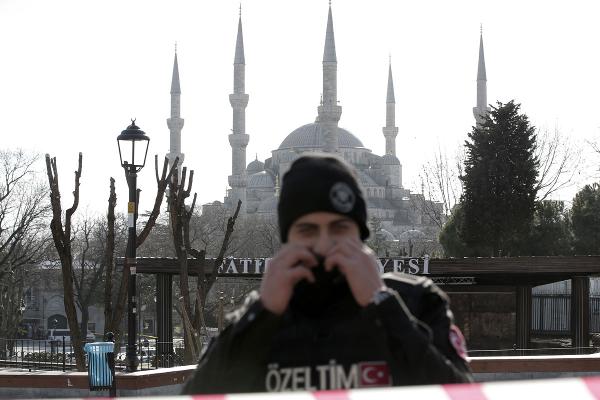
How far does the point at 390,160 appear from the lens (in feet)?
563

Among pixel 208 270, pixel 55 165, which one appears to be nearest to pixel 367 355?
A: pixel 55 165

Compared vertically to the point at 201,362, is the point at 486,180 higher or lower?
higher

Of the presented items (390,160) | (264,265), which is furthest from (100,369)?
(390,160)

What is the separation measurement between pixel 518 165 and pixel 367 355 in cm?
4669

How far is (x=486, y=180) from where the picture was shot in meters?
48.2

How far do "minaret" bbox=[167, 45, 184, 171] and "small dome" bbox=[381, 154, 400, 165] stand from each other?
1355 inches

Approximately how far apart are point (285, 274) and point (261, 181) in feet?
526

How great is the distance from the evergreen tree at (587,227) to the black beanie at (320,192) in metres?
48.6

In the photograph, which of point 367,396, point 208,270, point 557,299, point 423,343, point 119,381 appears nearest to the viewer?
point 367,396

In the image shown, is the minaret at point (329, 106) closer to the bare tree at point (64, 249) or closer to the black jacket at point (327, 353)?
the bare tree at point (64, 249)

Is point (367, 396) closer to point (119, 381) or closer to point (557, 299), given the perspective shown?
point (119, 381)

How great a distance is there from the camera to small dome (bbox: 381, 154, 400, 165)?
171m

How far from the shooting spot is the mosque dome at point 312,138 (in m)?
157

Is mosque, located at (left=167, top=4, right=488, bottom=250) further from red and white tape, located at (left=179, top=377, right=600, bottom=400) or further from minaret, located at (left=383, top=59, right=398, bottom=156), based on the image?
red and white tape, located at (left=179, top=377, right=600, bottom=400)
